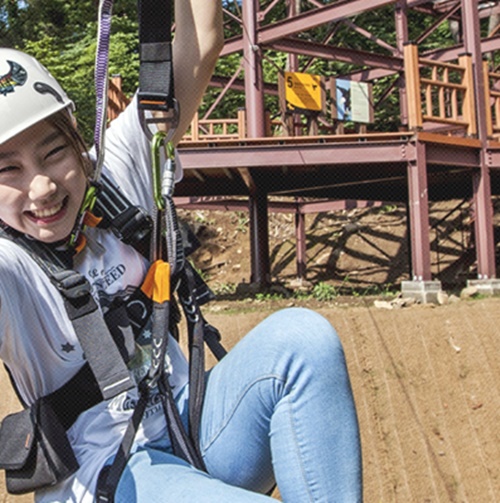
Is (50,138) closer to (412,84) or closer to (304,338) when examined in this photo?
(304,338)

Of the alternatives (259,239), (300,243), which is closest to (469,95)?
(259,239)

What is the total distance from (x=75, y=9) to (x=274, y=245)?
9.48 meters

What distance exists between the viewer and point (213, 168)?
31.6ft

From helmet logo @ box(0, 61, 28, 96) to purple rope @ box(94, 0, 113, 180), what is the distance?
18cm

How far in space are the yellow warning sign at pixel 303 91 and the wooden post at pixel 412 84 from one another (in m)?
1.86

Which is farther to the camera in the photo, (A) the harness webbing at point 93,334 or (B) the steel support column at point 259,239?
(B) the steel support column at point 259,239

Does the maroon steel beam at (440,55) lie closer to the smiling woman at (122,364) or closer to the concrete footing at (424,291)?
the concrete footing at (424,291)

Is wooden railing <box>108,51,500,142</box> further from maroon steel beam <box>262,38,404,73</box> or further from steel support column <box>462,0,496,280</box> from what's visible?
maroon steel beam <box>262,38,404,73</box>

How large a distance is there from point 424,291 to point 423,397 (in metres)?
2.54

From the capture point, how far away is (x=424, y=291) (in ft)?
27.7

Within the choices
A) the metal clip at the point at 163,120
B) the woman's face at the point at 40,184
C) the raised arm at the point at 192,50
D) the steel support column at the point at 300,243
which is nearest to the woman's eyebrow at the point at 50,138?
the woman's face at the point at 40,184

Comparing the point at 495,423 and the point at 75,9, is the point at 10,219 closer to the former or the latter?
the point at 495,423

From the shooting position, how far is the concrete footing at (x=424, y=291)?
844 centimetres

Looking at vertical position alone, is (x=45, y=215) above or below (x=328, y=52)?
below
